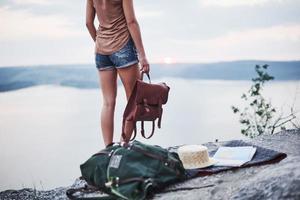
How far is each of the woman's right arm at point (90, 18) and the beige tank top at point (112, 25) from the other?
0.14 metres

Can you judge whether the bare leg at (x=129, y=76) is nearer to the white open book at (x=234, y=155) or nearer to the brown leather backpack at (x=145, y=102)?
the brown leather backpack at (x=145, y=102)

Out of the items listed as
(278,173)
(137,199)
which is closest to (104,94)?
(137,199)

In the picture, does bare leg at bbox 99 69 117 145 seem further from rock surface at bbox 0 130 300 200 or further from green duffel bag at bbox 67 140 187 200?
green duffel bag at bbox 67 140 187 200

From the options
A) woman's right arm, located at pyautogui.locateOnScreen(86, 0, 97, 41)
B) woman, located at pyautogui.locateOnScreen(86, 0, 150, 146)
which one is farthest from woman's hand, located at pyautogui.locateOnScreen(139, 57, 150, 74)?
woman's right arm, located at pyautogui.locateOnScreen(86, 0, 97, 41)

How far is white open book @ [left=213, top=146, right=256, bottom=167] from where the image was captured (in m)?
3.83

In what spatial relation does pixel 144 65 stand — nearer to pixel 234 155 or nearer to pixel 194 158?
pixel 194 158

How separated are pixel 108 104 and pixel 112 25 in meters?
0.69

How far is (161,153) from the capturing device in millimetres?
3488

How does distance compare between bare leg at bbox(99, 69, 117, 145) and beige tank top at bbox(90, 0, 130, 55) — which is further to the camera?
bare leg at bbox(99, 69, 117, 145)

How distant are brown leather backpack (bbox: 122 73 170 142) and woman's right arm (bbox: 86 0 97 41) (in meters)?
0.73

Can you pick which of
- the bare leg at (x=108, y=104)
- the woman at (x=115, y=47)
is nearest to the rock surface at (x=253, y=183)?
the bare leg at (x=108, y=104)

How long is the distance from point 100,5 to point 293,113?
3.58 meters

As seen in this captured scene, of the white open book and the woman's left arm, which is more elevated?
the woman's left arm

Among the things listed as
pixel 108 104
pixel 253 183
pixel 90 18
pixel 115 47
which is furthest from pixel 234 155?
pixel 90 18
